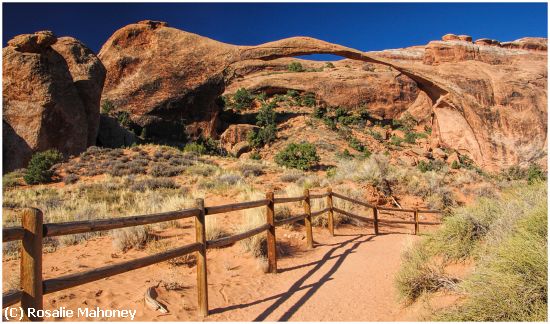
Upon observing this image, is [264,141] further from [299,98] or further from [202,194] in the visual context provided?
[202,194]

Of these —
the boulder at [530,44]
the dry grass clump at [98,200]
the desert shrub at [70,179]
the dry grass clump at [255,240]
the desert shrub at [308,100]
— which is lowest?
the dry grass clump at [255,240]

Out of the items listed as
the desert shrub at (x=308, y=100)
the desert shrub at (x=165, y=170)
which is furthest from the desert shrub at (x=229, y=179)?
the desert shrub at (x=308, y=100)

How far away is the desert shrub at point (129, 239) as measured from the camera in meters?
7.24

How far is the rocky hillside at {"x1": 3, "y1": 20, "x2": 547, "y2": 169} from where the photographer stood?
2053cm

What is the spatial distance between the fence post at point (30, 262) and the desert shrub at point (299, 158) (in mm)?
20320

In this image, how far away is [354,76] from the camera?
47812 millimetres

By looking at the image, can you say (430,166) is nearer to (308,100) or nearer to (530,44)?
(530,44)

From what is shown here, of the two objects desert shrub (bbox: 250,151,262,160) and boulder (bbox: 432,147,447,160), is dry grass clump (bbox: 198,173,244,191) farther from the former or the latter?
boulder (bbox: 432,147,447,160)

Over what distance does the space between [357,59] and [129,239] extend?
75.5 feet

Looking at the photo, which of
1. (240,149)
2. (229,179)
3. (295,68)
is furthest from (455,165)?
(295,68)

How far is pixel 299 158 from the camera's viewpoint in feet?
78.3

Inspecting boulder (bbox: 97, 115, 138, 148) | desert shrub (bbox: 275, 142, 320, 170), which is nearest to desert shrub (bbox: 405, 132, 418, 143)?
desert shrub (bbox: 275, 142, 320, 170)

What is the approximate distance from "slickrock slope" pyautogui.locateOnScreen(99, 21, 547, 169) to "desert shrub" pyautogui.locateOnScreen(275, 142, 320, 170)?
21.4 ft

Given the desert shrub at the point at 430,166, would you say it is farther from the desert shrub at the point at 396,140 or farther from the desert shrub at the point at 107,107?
the desert shrub at the point at 107,107
